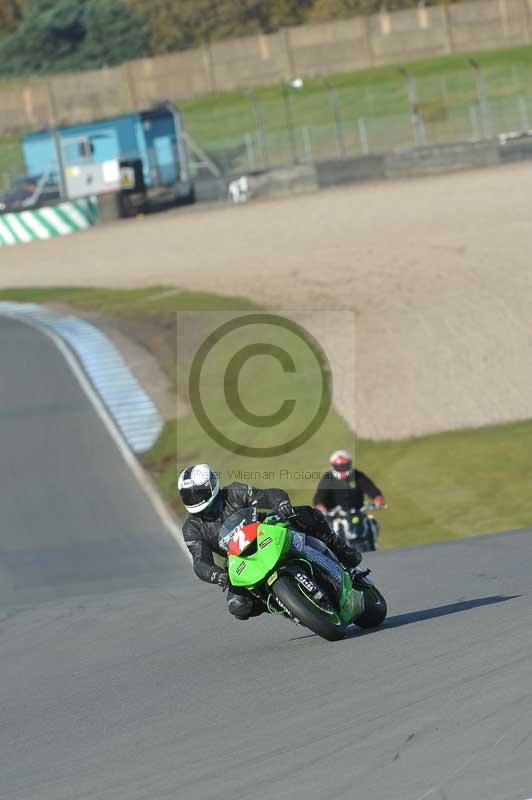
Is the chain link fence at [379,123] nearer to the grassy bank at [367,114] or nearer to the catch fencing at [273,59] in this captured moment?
the grassy bank at [367,114]

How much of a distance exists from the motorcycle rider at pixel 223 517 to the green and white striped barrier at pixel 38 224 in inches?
1511

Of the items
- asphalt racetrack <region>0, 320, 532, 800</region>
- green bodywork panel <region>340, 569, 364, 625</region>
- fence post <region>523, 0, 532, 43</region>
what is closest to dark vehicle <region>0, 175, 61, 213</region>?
fence post <region>523, 0, 532, 43</region>

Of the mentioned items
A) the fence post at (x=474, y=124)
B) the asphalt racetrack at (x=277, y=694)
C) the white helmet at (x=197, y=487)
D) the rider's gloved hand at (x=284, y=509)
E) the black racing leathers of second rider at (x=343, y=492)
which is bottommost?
the black racing leathers of second rider at (x=343, y=492)

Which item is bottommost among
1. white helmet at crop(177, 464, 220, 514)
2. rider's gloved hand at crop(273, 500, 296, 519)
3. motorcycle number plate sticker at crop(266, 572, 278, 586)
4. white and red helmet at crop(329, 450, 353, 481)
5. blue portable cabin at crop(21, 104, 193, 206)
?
white and red helmet at crop(329, 450, 353, 481)

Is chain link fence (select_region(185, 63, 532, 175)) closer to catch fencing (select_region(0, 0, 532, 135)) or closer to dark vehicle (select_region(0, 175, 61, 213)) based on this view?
dark vehicle (select_region(0, 175, 61, 213))

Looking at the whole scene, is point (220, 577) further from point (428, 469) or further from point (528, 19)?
point (528, 19)

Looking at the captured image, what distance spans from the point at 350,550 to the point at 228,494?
2.90ft

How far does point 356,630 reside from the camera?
8820mm

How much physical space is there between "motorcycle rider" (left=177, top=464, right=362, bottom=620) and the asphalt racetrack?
457 millimetres

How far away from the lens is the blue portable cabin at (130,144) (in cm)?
5094

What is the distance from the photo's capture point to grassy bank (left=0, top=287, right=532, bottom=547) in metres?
17.0

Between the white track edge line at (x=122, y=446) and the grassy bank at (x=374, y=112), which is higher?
the grassy bank at (x=374, y=112)

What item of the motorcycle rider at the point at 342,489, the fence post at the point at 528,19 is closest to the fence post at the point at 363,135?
the fence post at the point at 528,19

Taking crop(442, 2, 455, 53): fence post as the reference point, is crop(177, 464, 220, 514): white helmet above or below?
below
